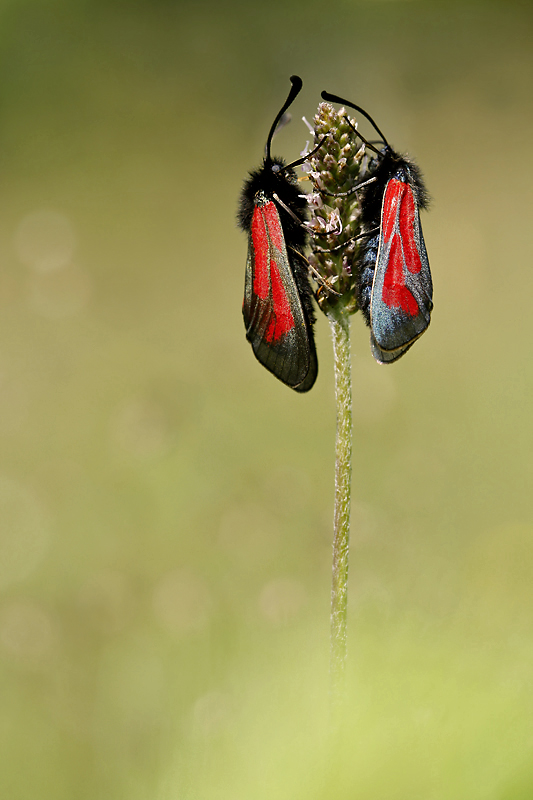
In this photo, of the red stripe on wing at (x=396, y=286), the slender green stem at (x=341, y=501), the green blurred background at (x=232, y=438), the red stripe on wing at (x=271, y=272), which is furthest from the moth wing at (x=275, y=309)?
the green blurred background at (x=232, y=438)

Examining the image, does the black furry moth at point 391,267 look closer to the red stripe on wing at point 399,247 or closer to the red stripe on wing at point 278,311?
the red stripe on wing at point 399,247

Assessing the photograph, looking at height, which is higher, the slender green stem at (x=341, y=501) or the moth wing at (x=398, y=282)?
the moth wing at (x=398, y=282)

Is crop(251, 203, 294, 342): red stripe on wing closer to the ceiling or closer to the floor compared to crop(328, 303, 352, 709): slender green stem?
closer to the ceiling

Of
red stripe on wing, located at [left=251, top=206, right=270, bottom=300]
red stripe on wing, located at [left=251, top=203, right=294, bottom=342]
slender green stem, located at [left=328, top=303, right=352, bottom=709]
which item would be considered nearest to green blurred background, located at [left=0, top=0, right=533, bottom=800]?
slender green stem, located at [left=328, top=303, right=352, bottom=709]

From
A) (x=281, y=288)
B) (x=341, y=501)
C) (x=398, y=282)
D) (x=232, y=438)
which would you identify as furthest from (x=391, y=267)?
(x=232, y=438)

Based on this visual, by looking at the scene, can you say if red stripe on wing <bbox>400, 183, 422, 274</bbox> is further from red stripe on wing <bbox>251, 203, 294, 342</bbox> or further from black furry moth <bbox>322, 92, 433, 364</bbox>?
red stripe on wing <bbox>251, 203, 294, 342</bbox>
